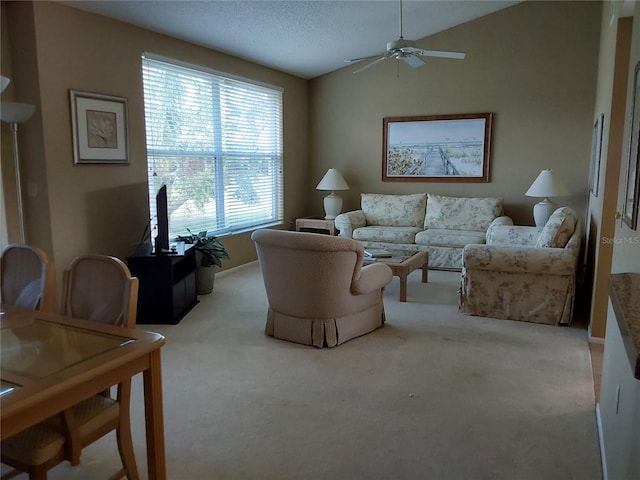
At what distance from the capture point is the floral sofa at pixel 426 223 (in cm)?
585

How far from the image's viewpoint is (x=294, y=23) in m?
4.96

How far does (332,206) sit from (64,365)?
217 inches

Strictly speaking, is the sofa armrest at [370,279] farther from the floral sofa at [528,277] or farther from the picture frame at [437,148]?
the picture frame at [437,148]

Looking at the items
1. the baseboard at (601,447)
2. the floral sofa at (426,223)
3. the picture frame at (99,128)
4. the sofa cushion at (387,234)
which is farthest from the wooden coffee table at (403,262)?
the picture frame at (99,128)

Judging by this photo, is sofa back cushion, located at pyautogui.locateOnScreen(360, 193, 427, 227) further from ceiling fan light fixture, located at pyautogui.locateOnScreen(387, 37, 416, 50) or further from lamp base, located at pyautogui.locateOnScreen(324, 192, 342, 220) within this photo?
ceiling fan light fixture, located at pyautogui.locateOnScreen(387, 37, 416, 50)

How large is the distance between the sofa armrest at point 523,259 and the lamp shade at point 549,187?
1733 mm

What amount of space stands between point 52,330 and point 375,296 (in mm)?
2474

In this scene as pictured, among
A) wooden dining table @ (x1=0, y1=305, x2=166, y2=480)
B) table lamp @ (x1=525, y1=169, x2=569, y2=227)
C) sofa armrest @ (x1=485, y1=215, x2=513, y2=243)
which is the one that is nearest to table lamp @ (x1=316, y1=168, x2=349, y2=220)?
sofa armrest @ (x1=485, y1=215, x2=513, y2=243)

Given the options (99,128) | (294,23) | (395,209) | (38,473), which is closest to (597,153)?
(395,209)

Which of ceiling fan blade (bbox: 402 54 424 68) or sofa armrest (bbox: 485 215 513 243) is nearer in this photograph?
ceiling fan blade (bbox: 402 54 424 68)

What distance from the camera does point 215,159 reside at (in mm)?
5504

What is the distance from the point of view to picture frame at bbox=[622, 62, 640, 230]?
1933 millimetres

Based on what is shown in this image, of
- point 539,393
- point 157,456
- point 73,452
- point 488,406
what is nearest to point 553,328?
point 539,393

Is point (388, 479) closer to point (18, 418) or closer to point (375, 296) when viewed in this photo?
point (18, 418)
